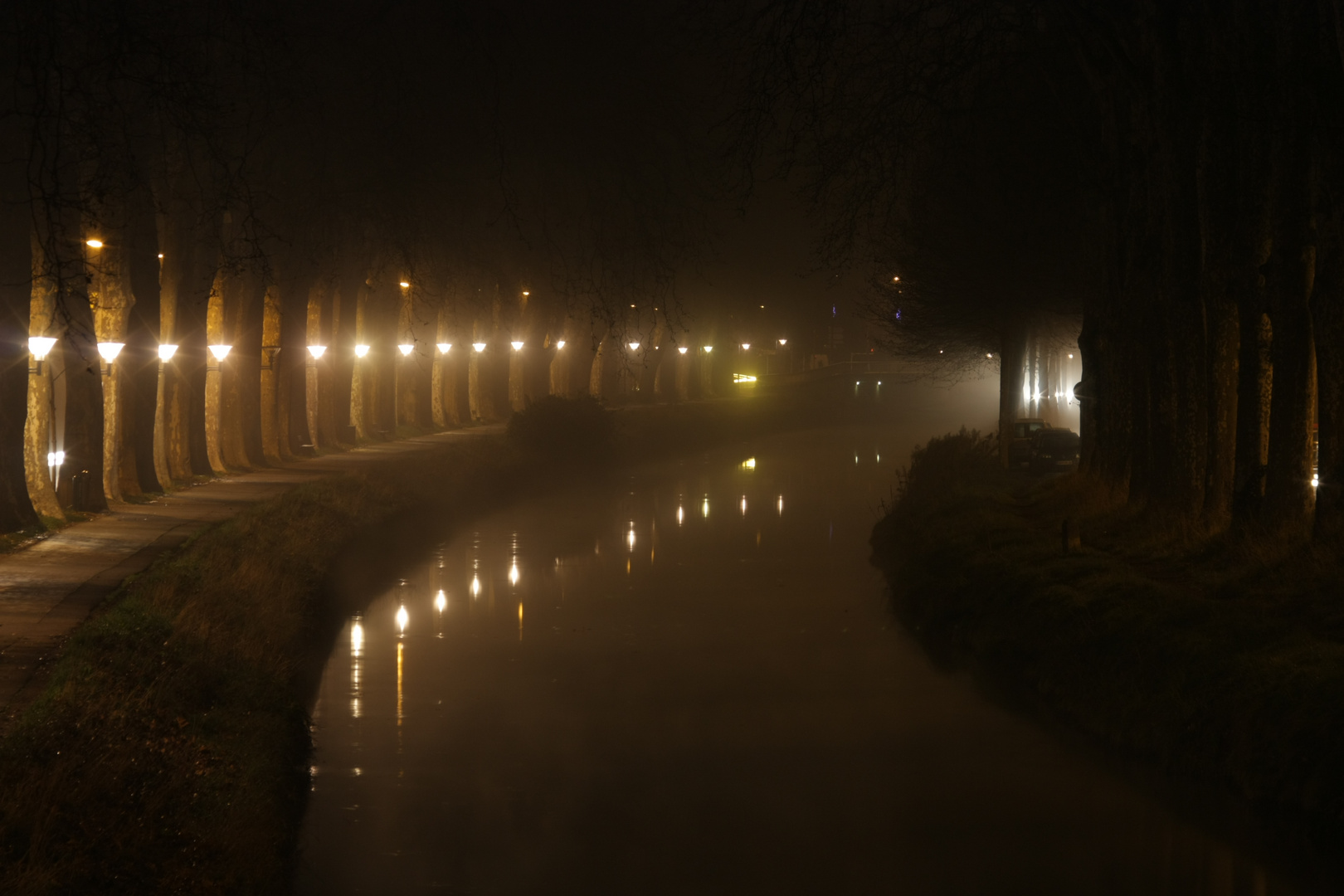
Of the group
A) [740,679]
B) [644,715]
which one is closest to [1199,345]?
[740,679]

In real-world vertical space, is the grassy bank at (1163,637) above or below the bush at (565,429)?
below

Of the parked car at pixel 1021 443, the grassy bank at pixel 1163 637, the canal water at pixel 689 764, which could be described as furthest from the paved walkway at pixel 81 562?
the parked car at pixel 1021 443

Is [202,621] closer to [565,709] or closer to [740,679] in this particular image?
[565,709]

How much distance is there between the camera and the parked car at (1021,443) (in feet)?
119

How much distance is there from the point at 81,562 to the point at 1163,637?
1168cm

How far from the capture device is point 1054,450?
3600cm

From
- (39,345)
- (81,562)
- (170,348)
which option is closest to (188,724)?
(81,562)

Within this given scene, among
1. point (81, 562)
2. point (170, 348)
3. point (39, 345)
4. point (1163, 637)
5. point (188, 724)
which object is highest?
point (170, 348)

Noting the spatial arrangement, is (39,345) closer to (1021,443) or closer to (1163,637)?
(1163,637)

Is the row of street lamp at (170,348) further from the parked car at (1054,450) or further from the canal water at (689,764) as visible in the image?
the parked car at (1054,450)

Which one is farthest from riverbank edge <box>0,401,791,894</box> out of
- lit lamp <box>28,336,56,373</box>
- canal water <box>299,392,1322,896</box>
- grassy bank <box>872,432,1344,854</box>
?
grassy bank <box>872,432,1344,854</box>

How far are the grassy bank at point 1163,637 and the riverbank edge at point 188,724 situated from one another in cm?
746

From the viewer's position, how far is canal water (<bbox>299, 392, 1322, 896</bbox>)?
10805 millimetres

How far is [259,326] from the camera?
31.0m
